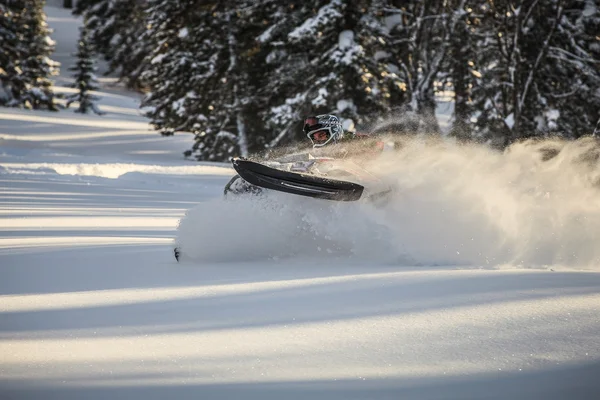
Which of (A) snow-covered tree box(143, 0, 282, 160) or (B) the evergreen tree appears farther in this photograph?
(B) the evergreen tree

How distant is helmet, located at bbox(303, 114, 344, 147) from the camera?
855 cm

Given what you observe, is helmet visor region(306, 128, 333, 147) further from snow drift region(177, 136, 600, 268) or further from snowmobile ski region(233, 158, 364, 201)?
snowmobile ski region(233, 158, 364, 201)


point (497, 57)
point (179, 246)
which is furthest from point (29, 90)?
point (179, 246)

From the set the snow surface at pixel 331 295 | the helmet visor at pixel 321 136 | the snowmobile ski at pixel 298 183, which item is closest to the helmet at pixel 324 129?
the helmet visor at pixel 321 136

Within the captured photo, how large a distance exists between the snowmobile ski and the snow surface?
0.25m

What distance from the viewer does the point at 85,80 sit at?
1939 inches

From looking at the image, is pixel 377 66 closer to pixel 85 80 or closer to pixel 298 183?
pixel 298 183

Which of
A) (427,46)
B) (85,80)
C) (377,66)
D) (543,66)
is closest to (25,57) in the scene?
(85,80)

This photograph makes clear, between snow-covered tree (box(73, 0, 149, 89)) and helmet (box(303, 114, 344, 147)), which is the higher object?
helmet (box(303, 114, 344, 147))

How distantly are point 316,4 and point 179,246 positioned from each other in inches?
635

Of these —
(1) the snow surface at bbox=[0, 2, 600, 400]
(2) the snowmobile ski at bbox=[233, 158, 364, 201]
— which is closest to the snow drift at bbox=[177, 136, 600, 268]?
(1) the snow surface at bbox=[0, 2, 600, 400]

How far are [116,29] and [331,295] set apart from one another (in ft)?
209

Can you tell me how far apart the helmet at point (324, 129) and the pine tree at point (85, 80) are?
44175 mm

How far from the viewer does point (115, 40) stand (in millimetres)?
64125
